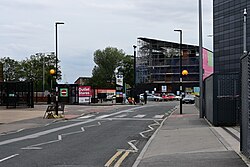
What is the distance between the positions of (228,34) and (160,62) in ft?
104

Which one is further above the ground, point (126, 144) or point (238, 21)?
point (238, 21)

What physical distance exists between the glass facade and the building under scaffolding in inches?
688

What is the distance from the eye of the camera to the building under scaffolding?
128250 mm

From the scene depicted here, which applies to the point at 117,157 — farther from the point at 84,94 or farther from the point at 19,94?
the point at 84,94

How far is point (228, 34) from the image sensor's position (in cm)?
10700

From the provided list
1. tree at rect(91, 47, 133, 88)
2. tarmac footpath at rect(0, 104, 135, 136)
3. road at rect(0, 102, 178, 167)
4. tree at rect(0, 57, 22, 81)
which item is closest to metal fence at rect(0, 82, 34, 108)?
tarmac footpath at rect(0, 104, 135, 136)

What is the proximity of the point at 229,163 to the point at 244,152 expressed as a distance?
34.9 inches

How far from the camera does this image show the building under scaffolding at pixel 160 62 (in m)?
128

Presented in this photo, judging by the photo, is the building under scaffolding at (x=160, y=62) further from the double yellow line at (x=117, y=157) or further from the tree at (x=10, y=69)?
the double yellow line at (x=117, y=157)

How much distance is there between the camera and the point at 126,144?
15781 mm

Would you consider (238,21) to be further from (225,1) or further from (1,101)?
(1,101)

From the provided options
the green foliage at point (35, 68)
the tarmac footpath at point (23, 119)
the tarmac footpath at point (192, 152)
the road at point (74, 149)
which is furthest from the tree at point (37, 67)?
the tarmac footpath at point (192, 152)

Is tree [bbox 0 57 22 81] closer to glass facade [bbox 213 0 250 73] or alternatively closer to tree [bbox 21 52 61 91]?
tree [bbox 21 52 61 91]

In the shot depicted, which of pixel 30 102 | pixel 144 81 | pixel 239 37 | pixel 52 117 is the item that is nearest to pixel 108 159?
pixel 52 117
